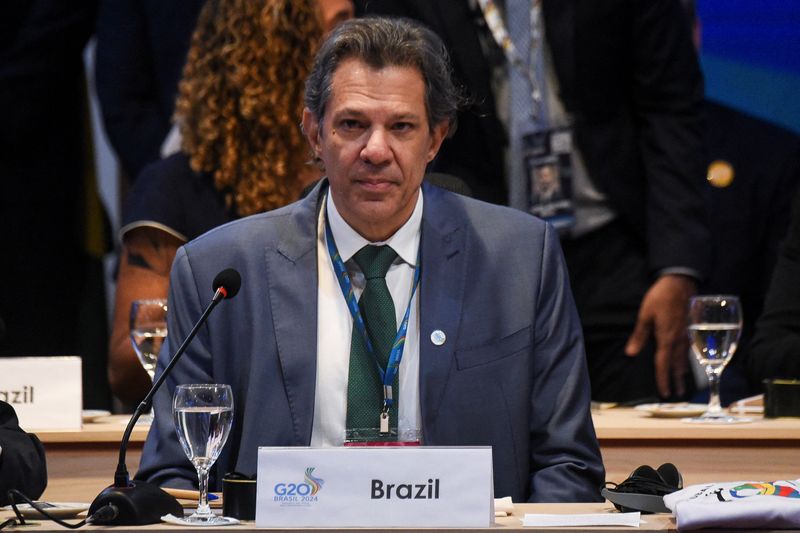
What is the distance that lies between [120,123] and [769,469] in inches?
97.4

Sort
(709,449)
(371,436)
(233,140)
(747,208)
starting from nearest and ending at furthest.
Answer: (371,436)
(709,449)
(233,140)
(747,208)

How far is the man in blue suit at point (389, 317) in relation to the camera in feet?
8.71

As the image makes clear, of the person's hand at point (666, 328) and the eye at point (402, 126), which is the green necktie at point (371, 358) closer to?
the eye at point (402, 126)

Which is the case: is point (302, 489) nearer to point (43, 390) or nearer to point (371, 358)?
point (371, 358)

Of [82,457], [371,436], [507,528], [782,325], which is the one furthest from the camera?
[782,325]

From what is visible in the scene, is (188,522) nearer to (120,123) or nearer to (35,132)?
(120,123)

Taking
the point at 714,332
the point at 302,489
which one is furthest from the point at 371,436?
the point at 714,332

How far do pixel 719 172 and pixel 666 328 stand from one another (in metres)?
1.15

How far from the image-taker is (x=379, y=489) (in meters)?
1.83

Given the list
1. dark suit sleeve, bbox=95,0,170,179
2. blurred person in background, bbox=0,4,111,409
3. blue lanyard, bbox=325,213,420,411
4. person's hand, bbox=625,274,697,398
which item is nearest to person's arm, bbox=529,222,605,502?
blue lanyard, bbox=325,213,420,411

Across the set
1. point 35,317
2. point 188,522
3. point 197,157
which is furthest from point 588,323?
point 188,522

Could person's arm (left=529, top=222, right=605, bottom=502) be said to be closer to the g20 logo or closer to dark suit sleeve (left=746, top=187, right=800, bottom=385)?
the g20 logo

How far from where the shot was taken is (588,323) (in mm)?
4227

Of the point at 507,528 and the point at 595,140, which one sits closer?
the point at 507,528
